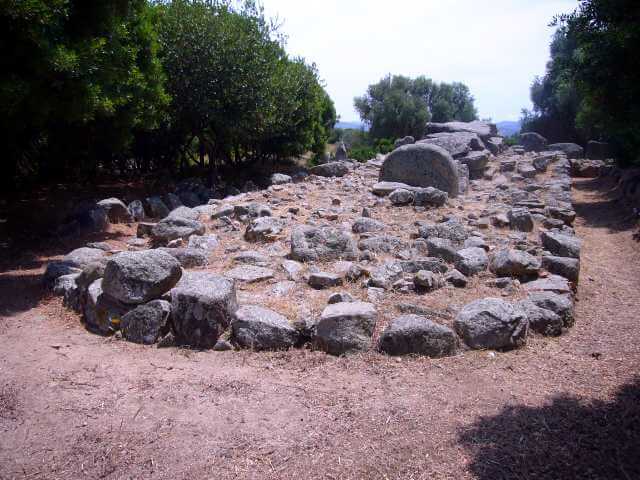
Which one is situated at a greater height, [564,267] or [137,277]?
[137,277]

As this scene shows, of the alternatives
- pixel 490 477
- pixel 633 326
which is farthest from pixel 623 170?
pixel 490 477

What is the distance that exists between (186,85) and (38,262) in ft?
21.1

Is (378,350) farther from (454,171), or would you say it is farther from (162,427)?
(454,171)

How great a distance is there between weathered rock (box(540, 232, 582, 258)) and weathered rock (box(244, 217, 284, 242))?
3.94 m

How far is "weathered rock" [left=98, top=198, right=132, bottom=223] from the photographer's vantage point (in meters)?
10.1

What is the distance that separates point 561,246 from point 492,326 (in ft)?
10.2

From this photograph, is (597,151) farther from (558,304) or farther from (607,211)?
(558,304)

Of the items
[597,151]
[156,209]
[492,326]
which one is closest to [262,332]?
[492,326]

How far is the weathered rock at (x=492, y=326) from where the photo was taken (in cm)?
482

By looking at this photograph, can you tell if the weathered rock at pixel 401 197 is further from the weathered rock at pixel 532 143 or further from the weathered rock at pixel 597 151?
the weathered rock at pixel 597 151

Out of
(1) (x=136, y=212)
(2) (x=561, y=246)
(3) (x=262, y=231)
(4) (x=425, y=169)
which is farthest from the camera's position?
(4) (x=425, y=169)

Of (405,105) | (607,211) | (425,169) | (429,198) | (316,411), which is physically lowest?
(607,211)

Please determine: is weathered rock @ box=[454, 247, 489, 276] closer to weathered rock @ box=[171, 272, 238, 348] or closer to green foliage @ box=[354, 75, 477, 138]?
weathered rock @ box=[171, 272, 238, 348]

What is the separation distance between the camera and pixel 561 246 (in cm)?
732
